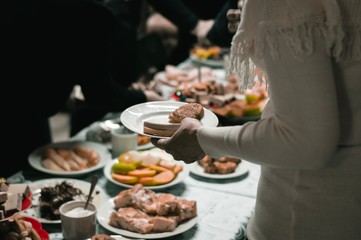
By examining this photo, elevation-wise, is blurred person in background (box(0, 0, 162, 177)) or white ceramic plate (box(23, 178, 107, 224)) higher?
blurred person in background (box(0, 0, 162, 177))

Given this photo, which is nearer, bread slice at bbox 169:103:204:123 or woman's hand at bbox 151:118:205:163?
woman's hand at bbox 151:118:205:163

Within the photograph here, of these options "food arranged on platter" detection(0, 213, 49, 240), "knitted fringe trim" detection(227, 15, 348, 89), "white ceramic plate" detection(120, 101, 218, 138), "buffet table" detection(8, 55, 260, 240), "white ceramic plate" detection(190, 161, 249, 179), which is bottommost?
"buffet table" detection(8, 55, 260, 240)

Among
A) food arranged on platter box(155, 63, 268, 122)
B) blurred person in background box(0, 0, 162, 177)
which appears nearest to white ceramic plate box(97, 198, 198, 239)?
blurred person in background box(0, 0, 162, 177)

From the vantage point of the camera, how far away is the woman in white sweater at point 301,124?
29.5 inches

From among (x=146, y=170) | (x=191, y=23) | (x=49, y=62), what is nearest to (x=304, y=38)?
(x=146, y=170)

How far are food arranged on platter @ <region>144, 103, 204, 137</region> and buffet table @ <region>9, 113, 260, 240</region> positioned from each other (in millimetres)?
340

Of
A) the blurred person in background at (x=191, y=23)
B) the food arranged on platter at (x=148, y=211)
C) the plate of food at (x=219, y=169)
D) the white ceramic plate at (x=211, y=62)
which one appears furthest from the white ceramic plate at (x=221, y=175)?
the white ceramic plate at (x=211, y=62)

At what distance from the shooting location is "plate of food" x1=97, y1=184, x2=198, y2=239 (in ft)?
4.13

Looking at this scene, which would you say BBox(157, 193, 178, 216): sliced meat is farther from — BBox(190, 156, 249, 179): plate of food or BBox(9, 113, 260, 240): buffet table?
BBox(190, 156, 249, 179): plate of food

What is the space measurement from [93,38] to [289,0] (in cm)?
123

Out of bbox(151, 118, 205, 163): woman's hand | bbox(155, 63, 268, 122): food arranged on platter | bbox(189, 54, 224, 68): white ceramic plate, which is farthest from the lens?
bbox(189, 54, 224, 68): white ceramic plate

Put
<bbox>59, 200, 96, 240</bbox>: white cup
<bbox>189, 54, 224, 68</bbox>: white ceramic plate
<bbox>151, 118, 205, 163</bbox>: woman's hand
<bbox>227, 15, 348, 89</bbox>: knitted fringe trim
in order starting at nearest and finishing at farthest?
<bbox>227, 15, 348, 89</bbox>: knitted fringe trim → <bbox>151, 118, 205, 163</bbox>: woman's hand → <bbox>59, 200, 96, 240</bbox>: white cup → <bbox>189, 54, 224, 68</bbox>: white ceramic plate

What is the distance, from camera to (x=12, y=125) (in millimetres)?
2012

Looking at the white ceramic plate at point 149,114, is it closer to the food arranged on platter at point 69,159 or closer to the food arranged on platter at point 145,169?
the food arranged on platter at point 145,169
